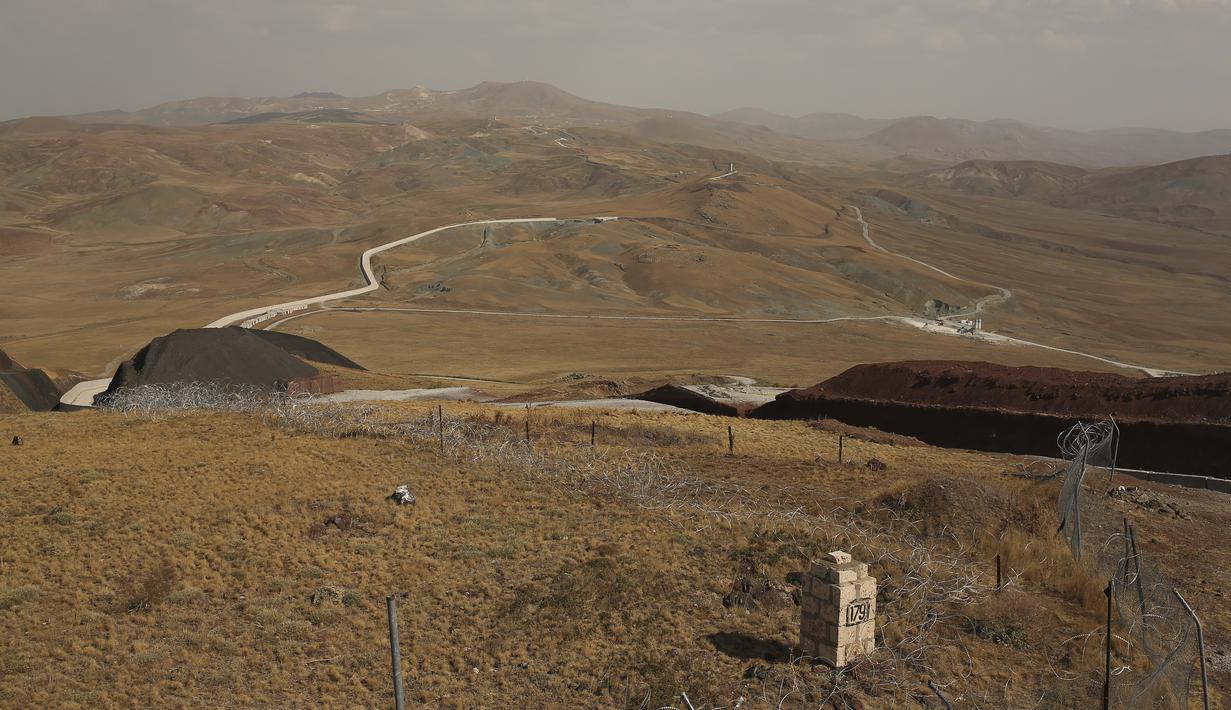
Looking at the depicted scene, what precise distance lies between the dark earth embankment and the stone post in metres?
26.0

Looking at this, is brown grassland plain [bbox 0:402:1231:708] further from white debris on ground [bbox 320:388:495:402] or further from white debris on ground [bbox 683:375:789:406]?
white debris on ground [bbox 683:375:789:406]

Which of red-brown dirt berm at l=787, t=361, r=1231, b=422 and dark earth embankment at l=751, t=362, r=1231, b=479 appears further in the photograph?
red-brown dirt berm at l=787, t=361, r=1231, b=422

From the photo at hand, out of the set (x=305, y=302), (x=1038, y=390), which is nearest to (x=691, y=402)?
(x=1038, y=390)

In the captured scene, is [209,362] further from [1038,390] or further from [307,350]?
[1038,390]

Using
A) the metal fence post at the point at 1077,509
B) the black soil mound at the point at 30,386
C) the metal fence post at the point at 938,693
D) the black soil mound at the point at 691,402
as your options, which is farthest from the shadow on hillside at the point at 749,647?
the black soil mound at the point at 30,386

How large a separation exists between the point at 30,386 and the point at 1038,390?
192ft

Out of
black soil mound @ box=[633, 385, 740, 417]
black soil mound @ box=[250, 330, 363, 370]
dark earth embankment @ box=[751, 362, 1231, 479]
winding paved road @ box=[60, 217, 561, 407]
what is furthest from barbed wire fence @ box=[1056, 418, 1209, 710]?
winding paved road @ box=[60, 217, 561, 407]

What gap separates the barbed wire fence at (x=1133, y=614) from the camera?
13.0m

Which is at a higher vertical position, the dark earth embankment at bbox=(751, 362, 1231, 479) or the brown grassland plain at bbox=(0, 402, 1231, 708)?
the brown grassland plain at bbox=(0, 402, 1231, 708)

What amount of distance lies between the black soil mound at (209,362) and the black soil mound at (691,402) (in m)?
22.5

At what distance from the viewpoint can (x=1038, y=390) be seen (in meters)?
40.4

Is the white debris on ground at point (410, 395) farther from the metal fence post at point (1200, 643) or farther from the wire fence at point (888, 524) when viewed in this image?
the metal fence post at point (1200, 643)

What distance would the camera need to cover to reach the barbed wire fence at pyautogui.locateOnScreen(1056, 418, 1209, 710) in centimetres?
1298

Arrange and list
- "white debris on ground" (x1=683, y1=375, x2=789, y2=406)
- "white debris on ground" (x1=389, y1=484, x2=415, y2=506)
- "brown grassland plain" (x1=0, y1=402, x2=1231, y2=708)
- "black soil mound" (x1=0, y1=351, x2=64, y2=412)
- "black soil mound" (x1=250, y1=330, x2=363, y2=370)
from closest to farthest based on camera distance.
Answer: "brown grassland plain" (x1=0, y1=402, x2=1231, y2=708)
"white debris on ground" (x1=389, y1=484, x2=415, y2=506)
"black soil mound" (x1=0, y1=351, x2=64, y2=412)
"white debris on ground" (x1=683, y1=375, x2=789, y2=406)
"black soil mound" (x1=250, y1=330, x2=363, y2=370)
